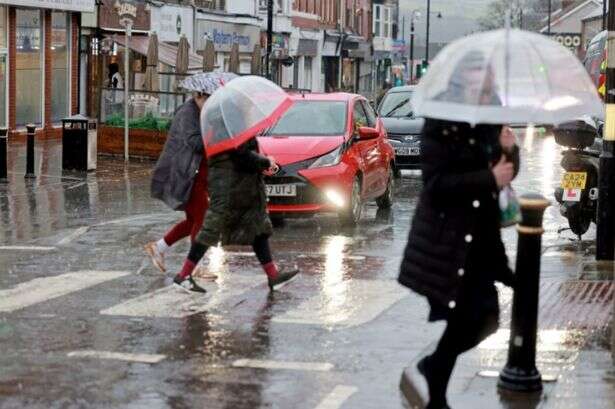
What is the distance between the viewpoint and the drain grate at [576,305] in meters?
9.57

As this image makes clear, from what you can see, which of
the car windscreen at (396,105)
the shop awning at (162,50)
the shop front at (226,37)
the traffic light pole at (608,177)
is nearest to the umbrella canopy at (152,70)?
the shop awning at (162,50)

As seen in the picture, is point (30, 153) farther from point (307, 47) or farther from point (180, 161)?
point (307, 47)

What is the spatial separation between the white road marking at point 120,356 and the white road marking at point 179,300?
51.1 inches

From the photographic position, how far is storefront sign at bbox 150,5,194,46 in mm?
42344

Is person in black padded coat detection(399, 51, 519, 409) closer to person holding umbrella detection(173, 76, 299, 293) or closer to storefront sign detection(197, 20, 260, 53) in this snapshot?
person holding umbrella detection(173, 76, 299, 293)

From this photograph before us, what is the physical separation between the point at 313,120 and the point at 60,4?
1812cm

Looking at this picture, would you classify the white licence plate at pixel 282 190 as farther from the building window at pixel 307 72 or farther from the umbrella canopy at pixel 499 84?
the building window at pixel 307 72

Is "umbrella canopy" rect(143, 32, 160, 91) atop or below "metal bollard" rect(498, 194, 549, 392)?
atop

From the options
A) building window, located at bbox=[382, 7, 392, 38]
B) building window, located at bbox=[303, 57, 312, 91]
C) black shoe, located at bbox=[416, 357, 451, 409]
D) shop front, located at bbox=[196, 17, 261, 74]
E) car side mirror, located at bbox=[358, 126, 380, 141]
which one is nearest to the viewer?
black shoe, located at bbox=[416, 357, 451, 409]

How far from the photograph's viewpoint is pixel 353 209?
1638 centimetres

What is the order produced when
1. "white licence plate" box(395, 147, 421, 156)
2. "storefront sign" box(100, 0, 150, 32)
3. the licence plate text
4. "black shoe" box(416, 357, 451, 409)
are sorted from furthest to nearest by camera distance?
1. "storefront sign" box(100, 0, 150, 32)
2. "white licence plate" box(395, 147, 421, 156)
3. the licence plate text
4. "black shoe" box(416, 357, 451, 409)

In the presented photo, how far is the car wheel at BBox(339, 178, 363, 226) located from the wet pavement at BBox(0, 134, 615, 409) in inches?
12.9

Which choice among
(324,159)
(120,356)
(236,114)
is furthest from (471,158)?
(324,159)

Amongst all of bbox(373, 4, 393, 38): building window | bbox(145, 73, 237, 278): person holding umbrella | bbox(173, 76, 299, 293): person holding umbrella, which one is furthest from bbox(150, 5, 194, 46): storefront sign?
bbox(373, 4, 393, 38): building window
